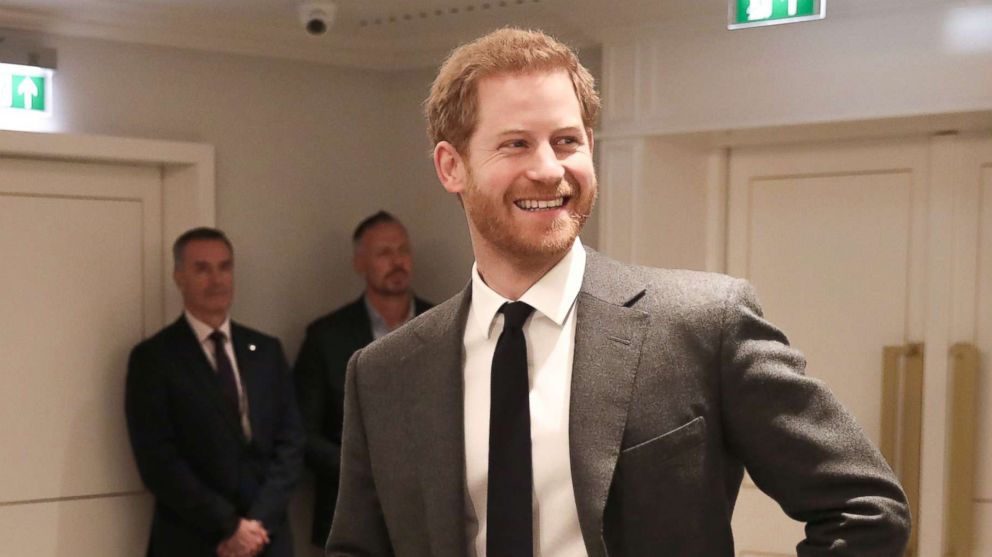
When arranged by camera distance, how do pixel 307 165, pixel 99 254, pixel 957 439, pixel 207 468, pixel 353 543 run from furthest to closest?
pixel 307 165 → pixel 99 254 → pixel 207 468 → pixel 957 439 → pixel 353 543

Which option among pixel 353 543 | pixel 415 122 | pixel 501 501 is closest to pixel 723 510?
pixel 501 501

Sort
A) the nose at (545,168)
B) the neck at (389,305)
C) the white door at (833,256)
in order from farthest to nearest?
1. the neck at (389,305)
2. the white door at (833,256)
3. the nose at (545,168)

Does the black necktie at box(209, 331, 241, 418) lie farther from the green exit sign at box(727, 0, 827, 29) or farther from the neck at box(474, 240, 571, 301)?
the neck at box(474, 240, 571, 301)

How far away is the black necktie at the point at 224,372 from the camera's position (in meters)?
3.94

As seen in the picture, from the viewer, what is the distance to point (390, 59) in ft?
15.1

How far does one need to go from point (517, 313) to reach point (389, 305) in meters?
2.86

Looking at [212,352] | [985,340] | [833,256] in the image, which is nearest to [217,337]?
[212,352]

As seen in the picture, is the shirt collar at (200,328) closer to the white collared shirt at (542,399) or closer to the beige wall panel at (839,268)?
the beige wall panel at (839,268)

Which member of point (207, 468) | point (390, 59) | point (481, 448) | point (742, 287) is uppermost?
point (390, 59)

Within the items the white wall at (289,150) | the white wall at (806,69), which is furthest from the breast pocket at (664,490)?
the white wall at (289,150)

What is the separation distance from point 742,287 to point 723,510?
25 cm

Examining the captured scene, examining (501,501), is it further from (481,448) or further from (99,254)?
(99,254)

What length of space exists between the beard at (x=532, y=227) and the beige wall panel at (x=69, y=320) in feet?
9.60

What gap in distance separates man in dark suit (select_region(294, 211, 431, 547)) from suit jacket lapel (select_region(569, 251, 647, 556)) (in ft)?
9.07
